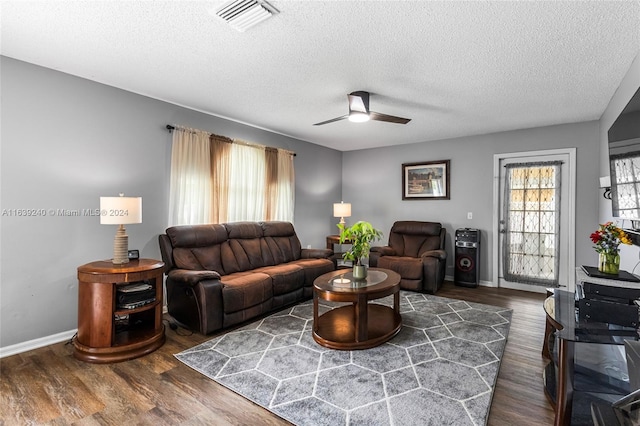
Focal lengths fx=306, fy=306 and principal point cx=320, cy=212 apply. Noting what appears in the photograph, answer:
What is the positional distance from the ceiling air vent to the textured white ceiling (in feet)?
0.21

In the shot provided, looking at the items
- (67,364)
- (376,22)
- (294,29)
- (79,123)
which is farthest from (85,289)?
(376,22)

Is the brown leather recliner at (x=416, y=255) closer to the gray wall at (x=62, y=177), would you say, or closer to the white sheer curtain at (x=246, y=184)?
the white sheer curtain at (x=246, y=184)

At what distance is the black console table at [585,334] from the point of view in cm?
166

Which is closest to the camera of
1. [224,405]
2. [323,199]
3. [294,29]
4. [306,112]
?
[224,405]

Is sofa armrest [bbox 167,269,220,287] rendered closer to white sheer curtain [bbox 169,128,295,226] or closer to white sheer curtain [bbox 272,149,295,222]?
white sheer curtain [bbox 169,128,295,226]

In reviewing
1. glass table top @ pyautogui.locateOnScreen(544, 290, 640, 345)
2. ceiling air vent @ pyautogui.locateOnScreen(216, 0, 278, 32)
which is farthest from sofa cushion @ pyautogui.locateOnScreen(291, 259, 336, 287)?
ceiling air vent @ pyautogui.locateOnScreen(216, 0, 278, 32)

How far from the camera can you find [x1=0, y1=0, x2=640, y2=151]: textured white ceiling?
192 centimetres

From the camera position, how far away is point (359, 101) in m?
3.16

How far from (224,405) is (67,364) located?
150cm

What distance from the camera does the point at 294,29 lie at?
2.11 meters

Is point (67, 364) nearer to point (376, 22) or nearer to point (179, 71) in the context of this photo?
point (179, 71)

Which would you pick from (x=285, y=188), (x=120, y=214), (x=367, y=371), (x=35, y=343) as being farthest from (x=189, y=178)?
(x=367, y=371)

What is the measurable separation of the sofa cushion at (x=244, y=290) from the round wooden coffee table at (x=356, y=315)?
2.22ft

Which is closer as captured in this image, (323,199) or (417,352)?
(417,352)
